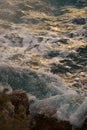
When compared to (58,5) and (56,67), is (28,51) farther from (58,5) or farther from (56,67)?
(58,5)

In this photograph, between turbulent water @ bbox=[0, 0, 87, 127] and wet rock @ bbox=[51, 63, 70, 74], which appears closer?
turbulent water @ bbox=[0, 0, 87, 127]

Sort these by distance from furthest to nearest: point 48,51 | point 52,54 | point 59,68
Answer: point 48,51, point 52,54, point 59,68

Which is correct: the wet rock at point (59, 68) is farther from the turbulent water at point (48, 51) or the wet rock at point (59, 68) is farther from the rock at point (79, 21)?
the rock at point (79, 21)

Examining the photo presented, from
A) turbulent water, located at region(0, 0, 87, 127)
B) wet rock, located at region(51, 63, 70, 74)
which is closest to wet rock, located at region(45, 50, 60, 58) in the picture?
turbulent water, located at region(0, 0, 87, 127)

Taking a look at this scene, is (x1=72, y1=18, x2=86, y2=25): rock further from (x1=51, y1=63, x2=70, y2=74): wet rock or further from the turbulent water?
(x1=51, y1=63, x2=70, y2=74): wet rock

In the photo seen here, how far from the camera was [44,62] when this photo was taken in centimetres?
6850

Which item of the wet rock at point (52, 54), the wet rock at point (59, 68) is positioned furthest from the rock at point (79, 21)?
the wet rock at point (59, 68)

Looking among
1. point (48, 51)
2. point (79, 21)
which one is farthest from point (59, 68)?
point (79, 21)

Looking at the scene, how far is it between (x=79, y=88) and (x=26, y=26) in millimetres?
48931

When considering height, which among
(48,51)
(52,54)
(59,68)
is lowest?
(52,54)

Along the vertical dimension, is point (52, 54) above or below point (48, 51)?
below

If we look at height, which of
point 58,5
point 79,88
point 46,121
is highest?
point 46,121

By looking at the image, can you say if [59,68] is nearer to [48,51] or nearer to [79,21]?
[48,51]

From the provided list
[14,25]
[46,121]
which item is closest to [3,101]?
[46,121]
